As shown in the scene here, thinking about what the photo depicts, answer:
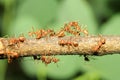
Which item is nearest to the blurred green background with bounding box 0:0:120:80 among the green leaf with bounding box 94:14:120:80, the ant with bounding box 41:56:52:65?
the green leaf with bounding box 94:14:120:80

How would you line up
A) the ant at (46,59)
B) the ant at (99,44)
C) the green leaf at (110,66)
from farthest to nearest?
1. the green leaf at (110,66)
2. the ant at (46,59)
3. the ant at (99,44)

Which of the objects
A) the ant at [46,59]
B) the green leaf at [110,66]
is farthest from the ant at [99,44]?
the green leaf at [110,66]

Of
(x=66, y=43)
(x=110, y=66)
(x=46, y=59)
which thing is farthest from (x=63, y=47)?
(x=110, y=66)

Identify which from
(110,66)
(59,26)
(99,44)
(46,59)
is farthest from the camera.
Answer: (59,26)

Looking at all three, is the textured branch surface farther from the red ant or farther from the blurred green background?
the blurred green background

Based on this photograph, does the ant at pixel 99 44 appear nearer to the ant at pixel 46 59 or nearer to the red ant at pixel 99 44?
the red ant at pixel 99 44

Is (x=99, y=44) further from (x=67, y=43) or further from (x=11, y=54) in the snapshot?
(x=11, y=54)
